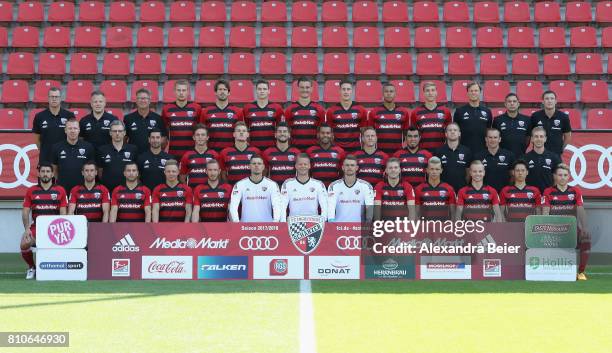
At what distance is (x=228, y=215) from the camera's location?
35.3 feet

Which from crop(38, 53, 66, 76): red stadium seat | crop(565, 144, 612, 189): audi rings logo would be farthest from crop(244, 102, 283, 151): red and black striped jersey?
crop(38, 53, 66, 76): red stadium seat

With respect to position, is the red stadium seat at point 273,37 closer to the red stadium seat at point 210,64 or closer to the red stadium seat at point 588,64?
the red stadium seat at point 210,64

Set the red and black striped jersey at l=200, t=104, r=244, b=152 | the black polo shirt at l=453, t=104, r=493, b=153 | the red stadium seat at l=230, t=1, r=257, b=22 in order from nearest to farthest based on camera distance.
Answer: the red and black striped jersey at l=200, t=104, r=244, b=152 < the black polo shirt at l=453, t=104, r=493, b=153 < the red stadium seat at l=230, t=1, r=257, b=22

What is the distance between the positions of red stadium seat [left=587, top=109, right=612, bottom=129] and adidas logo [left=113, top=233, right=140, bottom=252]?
853 centimetres

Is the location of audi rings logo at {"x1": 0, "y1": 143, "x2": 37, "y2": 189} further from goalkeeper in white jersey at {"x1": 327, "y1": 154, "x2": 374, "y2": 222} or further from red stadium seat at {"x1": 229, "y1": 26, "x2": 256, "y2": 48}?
red stadium seat at {"x1": 229, "y1": 26, "x2": 256, "y2": 48}

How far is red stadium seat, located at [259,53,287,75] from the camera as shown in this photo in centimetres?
1606

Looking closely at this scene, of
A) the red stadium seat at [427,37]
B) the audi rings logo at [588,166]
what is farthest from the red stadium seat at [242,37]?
the audi rings logo at [588,166]

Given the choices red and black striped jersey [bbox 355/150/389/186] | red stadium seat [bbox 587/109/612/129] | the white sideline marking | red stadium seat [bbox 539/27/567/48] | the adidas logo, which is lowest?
the white sideline marking

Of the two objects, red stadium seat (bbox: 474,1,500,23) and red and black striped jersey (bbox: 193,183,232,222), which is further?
red stadium seat (bbox: 474,1,500,23)

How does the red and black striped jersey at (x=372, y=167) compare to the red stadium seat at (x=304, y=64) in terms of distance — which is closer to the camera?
the red and black striped jersey at (x=372, y=167)

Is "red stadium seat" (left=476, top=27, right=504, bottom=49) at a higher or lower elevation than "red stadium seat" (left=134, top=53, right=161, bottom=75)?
higher

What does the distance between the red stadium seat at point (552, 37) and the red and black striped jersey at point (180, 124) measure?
8.37 meters

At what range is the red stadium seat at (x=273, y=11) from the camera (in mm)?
17203

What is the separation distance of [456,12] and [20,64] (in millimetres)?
8833
